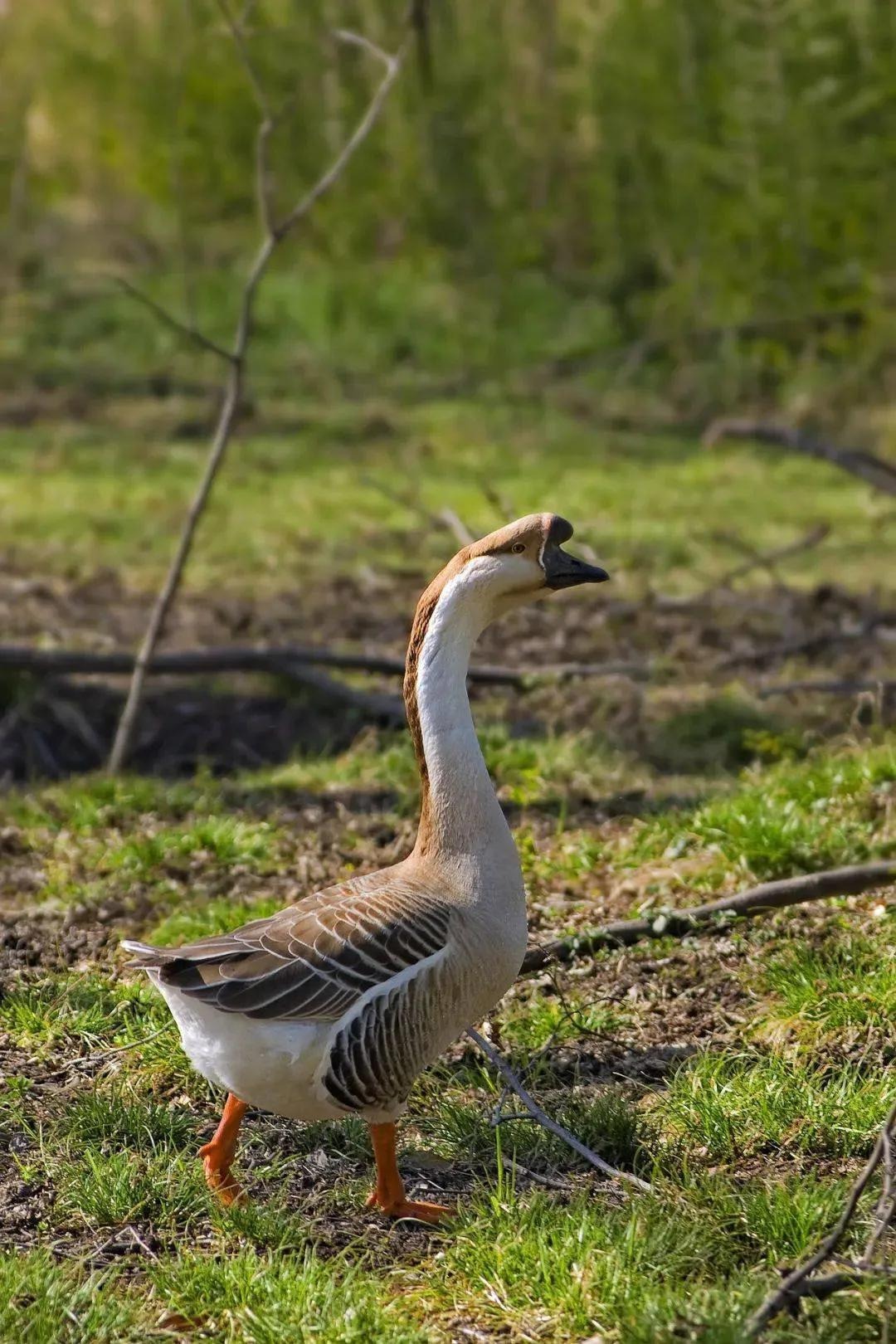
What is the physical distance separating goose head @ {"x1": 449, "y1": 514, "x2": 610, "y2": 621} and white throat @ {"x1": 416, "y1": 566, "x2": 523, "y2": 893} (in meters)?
0.05

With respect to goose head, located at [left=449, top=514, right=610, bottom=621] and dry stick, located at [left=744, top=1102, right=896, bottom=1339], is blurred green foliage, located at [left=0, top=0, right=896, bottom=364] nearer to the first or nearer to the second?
goose head, located at [left=449, top=514, right=610, bottom=621]

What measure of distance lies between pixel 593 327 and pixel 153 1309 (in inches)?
524

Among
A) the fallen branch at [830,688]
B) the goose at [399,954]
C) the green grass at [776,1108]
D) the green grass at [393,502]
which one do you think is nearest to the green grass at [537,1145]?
the green grass at [776,1108]

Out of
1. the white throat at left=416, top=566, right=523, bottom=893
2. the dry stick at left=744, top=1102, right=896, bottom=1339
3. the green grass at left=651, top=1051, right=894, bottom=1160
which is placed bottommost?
the green grass at left=651, top=1051, right=894, bottom=1160

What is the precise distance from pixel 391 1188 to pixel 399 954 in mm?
540

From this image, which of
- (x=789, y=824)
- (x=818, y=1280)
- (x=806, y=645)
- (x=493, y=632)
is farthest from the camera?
(x=493, y=632)

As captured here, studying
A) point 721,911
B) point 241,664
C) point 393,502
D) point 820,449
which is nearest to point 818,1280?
point 721,911

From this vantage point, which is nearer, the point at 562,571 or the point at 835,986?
the point at 562,571

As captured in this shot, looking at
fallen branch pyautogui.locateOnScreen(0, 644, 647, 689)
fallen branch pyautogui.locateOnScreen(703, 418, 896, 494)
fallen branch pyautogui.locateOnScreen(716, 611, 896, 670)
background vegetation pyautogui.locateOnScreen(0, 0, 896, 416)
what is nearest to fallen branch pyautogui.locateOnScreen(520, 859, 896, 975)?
fallen branch pyautogui.locateOnScreen(0, 644, 647, 689)

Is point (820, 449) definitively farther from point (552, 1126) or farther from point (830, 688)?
point (552, 1126)

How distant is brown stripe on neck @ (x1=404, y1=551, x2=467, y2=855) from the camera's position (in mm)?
3551

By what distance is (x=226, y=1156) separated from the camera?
3.50 metres

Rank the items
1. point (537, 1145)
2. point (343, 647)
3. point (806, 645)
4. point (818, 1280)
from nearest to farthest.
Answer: point (818, 1280) → point (537, 1145) → point (806, 645) → point (343, 647)

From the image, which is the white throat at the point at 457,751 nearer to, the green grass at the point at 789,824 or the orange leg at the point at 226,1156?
the orange leg at the point at 226,1156
